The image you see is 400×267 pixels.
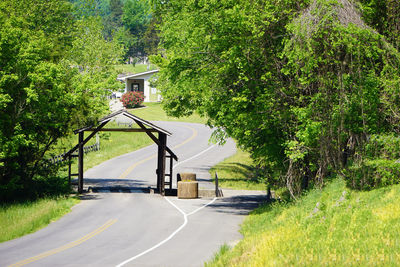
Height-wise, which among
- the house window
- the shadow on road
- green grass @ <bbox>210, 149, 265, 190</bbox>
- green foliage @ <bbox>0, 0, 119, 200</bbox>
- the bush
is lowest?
the shadow on road

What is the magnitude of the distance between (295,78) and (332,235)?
32.4 ft

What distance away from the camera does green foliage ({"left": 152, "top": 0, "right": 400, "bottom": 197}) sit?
21672 mm

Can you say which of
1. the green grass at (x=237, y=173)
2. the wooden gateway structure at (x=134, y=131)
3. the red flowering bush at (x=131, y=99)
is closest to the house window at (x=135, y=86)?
the red flowering bush at (x=131, y=99)

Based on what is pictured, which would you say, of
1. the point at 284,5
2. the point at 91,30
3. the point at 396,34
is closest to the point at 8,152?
the point at 284,5

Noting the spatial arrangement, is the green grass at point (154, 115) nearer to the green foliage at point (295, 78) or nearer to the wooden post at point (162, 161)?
the wooden post at point (162, 161)

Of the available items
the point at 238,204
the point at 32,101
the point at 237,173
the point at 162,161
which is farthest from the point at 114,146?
the point at 32,101

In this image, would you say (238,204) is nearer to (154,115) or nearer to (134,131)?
(134,131)

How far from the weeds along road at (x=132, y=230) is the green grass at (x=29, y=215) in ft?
1.50

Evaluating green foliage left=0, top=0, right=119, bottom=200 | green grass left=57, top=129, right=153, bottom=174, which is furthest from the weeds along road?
green grass left=57, top=129, right=153, bottom=174

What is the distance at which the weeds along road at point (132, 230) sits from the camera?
18609mm

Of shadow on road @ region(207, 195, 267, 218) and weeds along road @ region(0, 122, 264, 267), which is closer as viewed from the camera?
weeds along road @ region(0, 122, 264, 267)

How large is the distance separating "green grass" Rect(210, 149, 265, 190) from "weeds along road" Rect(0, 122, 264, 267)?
6.07 feet

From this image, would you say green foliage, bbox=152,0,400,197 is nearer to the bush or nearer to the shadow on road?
the bush

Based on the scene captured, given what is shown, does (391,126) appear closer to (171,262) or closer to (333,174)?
(333,174)
